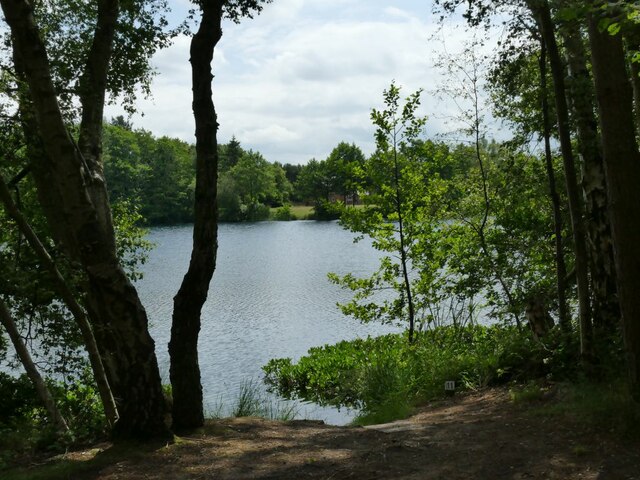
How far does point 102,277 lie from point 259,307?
19243 millimetres

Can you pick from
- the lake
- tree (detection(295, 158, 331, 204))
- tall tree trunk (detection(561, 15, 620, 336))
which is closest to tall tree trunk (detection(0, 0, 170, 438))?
tall tree trunk (detection(561, 15, 620, 336))

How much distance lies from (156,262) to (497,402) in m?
33.6

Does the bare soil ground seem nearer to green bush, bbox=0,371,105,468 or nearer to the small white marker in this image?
green bush, bbox=0,371,105,468

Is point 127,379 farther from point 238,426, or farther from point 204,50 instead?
point 204,50

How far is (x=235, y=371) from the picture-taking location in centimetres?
1652

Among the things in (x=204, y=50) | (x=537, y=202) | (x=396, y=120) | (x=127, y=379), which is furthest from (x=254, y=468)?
(x=396, y=120)

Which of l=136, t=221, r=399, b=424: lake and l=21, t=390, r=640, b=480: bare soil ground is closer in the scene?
l=21, t=390, r=640, b=480: bare soil ground

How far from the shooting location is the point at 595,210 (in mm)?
6883

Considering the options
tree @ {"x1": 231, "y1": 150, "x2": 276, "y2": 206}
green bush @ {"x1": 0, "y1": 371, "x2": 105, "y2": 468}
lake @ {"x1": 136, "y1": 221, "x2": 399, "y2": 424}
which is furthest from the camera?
tree @ {"x1": 231, "y1": 150, "x2": 276, "y2": 206}

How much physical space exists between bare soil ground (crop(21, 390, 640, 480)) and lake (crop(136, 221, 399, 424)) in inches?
220

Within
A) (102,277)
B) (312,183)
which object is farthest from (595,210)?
(312,183)

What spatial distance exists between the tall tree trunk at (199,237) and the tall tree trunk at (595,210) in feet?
→ 12.6

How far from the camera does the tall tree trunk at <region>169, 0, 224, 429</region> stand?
6.32 m

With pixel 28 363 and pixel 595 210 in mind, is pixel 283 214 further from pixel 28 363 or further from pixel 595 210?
pixel 595 210
